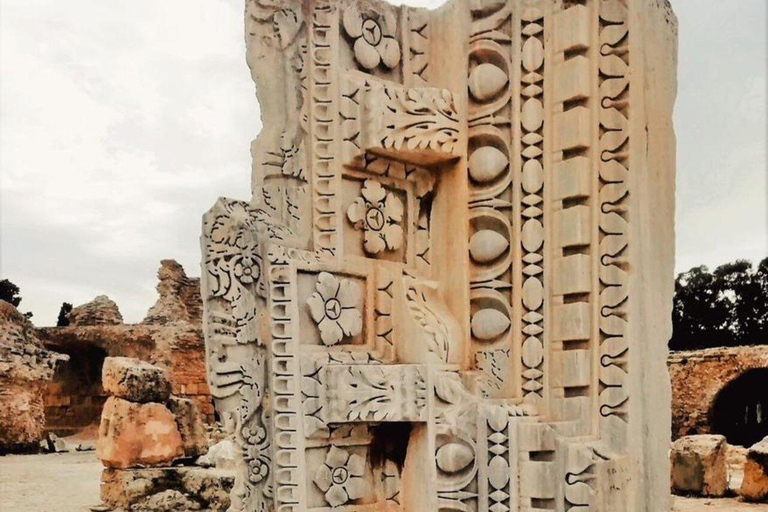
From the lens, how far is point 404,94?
3.31 meters

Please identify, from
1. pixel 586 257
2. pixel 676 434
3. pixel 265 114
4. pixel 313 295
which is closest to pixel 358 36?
pixel 265 114

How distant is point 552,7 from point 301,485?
2.40 metres

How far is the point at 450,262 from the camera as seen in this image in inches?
134

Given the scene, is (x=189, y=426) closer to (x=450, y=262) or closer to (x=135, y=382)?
(x=135, y=382)

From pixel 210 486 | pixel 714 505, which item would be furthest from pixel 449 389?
pixel 714 505

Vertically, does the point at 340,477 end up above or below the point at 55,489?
above

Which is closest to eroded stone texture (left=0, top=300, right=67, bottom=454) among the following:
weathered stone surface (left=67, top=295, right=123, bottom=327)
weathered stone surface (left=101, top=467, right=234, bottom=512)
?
weathered stone surface (left=67, top=295, right=123, bottom=327)

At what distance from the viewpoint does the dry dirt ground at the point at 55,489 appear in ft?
30.3

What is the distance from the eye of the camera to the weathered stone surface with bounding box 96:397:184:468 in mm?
8742

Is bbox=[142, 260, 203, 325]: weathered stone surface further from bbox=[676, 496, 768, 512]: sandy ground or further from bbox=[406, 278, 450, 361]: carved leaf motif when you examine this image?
bbox=[406, 278, 450, 361]: carved leaf motif

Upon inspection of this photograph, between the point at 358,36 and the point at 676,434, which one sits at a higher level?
the point at 358,36

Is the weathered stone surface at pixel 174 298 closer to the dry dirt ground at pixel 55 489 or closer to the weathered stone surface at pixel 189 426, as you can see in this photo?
the dry dirt ground at pixel 55 489

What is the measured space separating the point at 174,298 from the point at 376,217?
18.0 metres

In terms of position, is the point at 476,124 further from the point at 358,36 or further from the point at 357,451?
the point at 357,451
